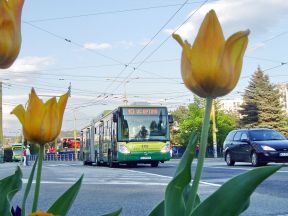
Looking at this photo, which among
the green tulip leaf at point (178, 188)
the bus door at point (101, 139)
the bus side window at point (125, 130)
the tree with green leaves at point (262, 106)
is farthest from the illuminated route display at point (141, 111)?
the tree with green leaves at point (262, 106)

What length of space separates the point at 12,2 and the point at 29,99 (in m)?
0.26

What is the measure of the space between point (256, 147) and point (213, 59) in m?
17.7

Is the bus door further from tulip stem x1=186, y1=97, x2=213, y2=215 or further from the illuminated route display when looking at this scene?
tulip stem x1=186, y1=97, x2=213, y2=215

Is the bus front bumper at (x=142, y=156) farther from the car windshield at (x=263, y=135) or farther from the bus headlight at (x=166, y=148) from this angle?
the car windshield at (x=263, y=135)

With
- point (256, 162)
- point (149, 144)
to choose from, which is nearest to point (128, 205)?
point (256, 162)

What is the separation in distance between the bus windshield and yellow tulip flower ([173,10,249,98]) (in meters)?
21.4

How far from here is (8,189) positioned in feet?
4.53

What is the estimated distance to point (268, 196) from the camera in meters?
8.36

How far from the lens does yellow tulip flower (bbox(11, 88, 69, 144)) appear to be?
47.4 inches

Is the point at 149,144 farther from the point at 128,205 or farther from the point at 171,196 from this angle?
the point at 171,196

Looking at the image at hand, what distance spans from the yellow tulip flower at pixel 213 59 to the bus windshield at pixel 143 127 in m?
21.4

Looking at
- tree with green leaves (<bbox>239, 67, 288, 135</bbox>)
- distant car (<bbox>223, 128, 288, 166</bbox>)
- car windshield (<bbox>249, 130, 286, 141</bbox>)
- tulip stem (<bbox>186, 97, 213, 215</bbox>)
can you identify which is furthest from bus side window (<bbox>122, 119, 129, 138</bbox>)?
tree with green leaves (<bbox>239, 67, 288, 135</bbox>)

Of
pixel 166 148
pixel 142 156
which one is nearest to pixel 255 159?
pixel 166 148

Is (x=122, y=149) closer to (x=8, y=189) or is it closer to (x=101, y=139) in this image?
(x=101, y=139)
